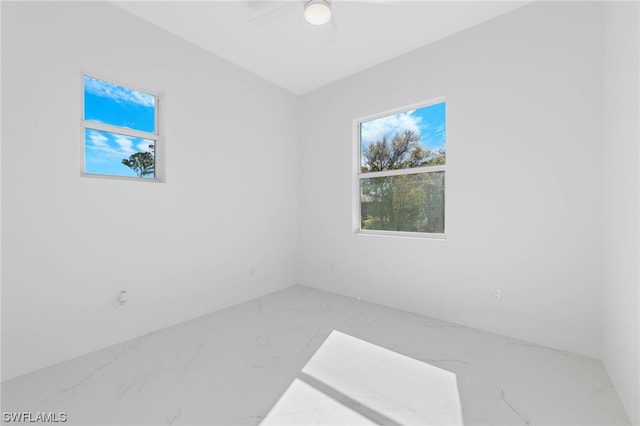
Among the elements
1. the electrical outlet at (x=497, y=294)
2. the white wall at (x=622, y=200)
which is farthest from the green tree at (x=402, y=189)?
the white wall at (x=622, y=200)

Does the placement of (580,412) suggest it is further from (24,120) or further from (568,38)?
(24,120)

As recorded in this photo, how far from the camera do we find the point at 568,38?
86.9 inches

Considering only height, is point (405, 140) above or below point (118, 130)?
above

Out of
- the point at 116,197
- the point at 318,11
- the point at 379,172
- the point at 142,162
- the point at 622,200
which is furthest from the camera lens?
the point at 379,172

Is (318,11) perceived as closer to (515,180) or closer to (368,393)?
(515,180)

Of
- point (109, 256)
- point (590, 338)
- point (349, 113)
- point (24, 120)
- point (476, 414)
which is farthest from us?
point (349, 113)

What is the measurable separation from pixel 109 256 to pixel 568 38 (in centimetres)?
410

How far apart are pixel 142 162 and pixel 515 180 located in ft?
11.2

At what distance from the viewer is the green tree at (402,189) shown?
3.04m

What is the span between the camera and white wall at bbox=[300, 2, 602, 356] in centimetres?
216

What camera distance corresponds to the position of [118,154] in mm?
2531

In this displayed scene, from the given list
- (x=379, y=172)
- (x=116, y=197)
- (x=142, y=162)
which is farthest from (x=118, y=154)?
(x=379, y=172)

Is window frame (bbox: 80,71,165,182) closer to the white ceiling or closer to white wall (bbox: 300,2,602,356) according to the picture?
the white ceiling

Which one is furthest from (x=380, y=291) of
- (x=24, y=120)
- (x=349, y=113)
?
(x=24, y=120)
